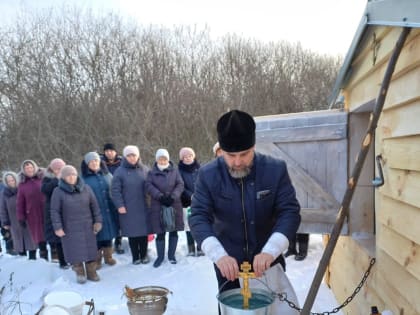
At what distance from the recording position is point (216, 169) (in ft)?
9.07

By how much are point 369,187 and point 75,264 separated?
14.2 feet

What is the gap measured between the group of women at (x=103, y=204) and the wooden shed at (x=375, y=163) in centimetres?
228

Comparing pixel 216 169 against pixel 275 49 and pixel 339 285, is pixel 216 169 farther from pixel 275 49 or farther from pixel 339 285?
pixel 275 49

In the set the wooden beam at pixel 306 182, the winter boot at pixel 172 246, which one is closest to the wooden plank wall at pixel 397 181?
the wooden beam at pixel 306 182

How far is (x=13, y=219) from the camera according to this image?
7.36m

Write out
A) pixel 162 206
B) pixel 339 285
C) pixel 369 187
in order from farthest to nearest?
pixel 162 206, pixel 339 285, pixel 369 187

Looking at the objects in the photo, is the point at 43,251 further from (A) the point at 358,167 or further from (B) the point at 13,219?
(A) the point at 358,167

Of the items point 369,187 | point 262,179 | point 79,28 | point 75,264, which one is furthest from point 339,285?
point 79,28

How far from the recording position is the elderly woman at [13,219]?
7.27 metres

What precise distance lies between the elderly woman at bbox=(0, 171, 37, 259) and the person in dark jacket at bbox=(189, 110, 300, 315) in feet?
18.6

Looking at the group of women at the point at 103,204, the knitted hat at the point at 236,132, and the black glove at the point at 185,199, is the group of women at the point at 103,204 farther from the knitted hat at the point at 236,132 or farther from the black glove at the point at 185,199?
the knitted hat at the point at 236,132

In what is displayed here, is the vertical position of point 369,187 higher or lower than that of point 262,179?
lower

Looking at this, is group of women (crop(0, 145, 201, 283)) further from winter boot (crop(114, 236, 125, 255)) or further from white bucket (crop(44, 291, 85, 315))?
white bucket (crop(44, 291, 85, 315))

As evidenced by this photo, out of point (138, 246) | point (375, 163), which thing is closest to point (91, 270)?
point (138, 246)
